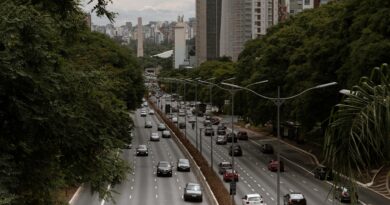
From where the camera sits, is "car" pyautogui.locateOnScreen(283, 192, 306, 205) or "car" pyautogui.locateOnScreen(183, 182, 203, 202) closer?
"car" pyautogui.locateOnScreen(283, 192, 306, 205)

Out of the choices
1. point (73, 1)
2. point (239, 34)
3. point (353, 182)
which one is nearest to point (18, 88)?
point (73, 1)

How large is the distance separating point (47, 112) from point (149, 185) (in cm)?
3114

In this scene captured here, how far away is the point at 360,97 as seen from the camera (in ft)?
21.4

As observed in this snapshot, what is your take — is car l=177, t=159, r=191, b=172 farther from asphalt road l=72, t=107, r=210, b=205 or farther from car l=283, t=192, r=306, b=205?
car l=283, t=192, r=306, b=205

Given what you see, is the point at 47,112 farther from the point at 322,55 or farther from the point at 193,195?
the point at 322,55

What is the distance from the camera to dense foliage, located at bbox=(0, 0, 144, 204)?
13.7 meters

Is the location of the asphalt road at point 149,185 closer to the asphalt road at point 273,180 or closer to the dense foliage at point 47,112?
the asphalt road at point 273,180

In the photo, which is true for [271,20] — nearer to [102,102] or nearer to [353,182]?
[102,102]

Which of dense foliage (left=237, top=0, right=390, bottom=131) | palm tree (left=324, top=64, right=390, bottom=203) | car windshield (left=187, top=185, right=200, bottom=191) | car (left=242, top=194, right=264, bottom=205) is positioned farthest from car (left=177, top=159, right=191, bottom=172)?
palm tree (left=324, top=64, right=390, bottom=203)

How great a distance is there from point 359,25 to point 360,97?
38536 millimetres

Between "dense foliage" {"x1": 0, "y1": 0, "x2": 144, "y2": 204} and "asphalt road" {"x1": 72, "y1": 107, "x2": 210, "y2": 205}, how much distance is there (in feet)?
20.9

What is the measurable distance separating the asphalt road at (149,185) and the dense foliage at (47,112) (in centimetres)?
638

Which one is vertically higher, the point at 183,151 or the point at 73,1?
the point at 73,1

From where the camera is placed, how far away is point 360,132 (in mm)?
6297
